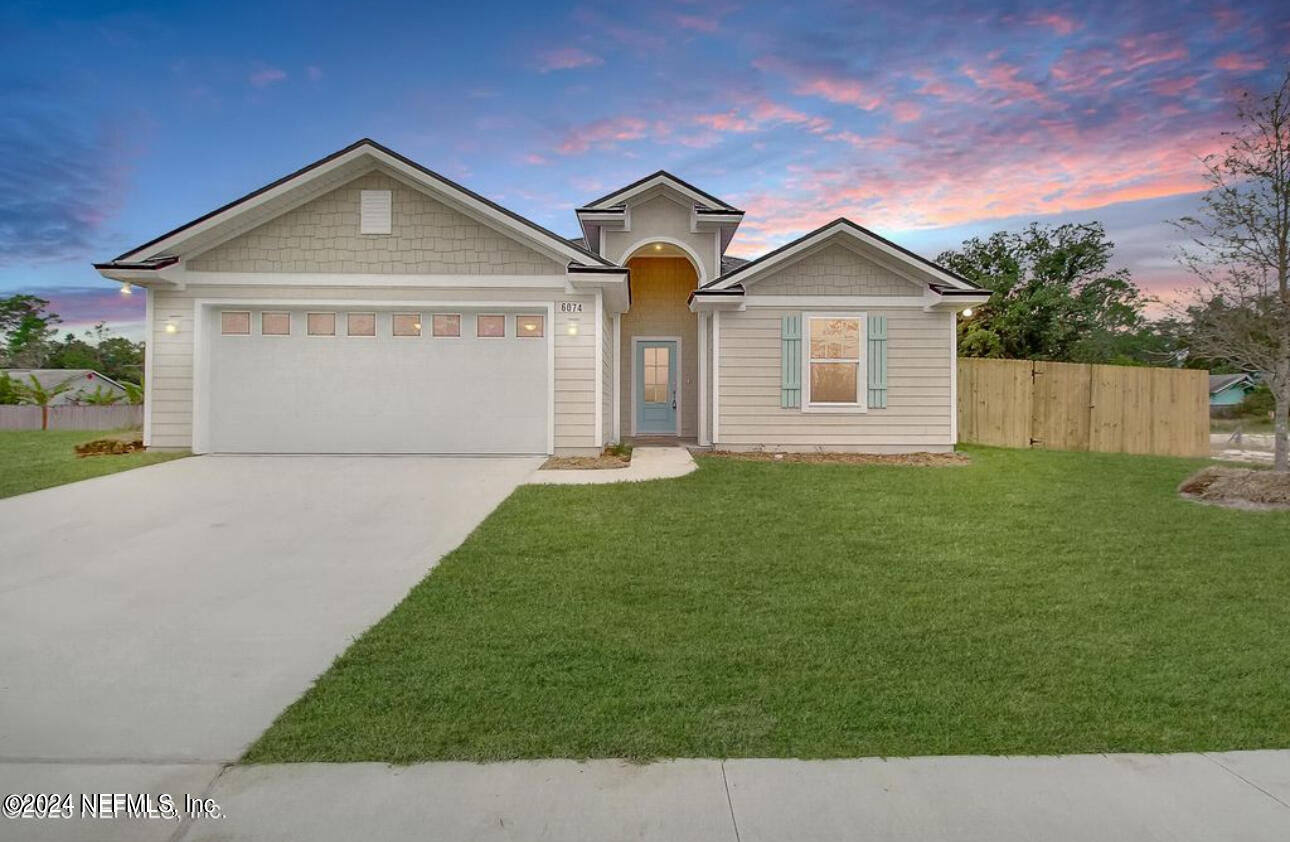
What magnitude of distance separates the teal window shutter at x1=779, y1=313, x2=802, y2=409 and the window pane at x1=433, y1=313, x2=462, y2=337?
6.06 meters

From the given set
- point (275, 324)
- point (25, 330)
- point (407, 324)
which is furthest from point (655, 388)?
point (25, 330)

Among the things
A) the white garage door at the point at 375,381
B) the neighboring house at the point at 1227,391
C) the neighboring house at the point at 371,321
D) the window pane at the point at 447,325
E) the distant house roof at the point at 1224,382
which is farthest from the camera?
the neighboring house at the point at 1227,391

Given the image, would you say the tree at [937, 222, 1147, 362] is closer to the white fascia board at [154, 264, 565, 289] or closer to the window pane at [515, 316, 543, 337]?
the window pane at [515, 316, 543, 337]

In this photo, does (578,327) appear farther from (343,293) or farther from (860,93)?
(860,93)

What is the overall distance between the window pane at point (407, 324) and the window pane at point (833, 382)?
744 centimetres

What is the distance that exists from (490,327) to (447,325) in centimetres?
75

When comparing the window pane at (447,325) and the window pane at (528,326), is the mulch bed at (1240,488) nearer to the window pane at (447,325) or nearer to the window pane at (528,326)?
the window pane at (528,326)

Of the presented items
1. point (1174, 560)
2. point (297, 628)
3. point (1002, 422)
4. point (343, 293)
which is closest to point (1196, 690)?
point (1174, 560)

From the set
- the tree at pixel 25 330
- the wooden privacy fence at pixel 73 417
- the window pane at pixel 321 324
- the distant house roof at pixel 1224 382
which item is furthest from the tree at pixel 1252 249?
the tree at pixel 25 330

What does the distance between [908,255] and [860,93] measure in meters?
4.06

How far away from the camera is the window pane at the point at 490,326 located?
11.5m

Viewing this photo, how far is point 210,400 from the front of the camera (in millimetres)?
11375

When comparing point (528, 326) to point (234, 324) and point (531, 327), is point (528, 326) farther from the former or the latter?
point (234, 324)

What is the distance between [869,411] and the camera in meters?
12.9
